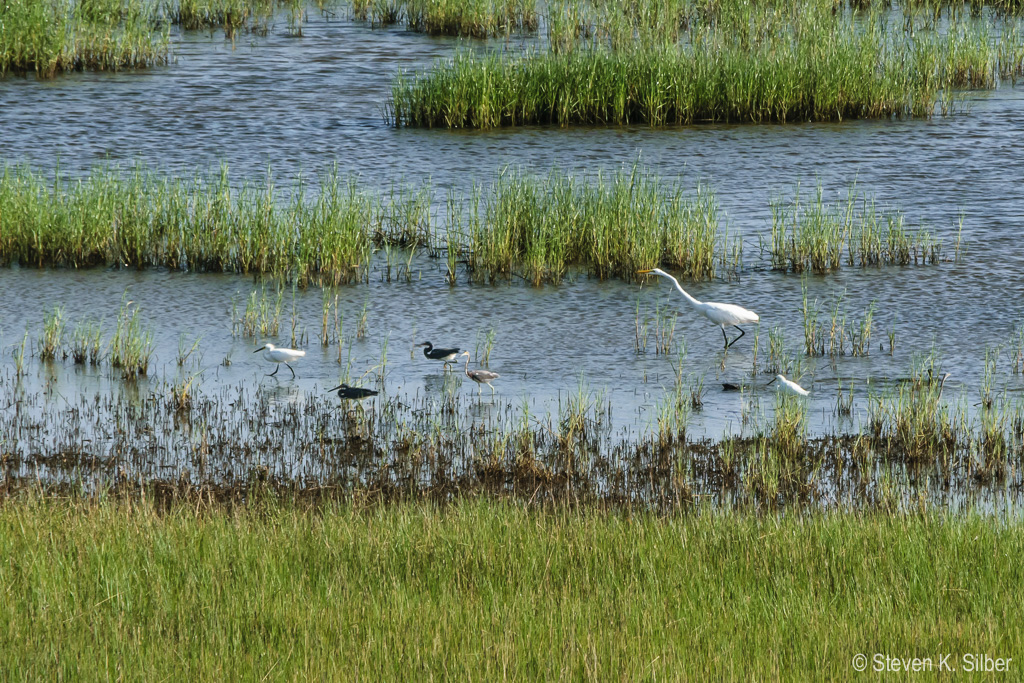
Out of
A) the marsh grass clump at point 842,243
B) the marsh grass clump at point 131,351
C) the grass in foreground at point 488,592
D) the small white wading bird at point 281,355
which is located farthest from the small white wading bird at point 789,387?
the marsh grass clump at point 131,351

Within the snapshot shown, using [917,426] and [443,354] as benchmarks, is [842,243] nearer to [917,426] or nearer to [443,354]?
[443,354]

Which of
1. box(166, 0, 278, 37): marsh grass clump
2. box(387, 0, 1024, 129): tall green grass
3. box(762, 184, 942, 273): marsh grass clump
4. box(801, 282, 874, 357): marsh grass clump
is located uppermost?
box(166, 0, 278, 37): marsh grass clump

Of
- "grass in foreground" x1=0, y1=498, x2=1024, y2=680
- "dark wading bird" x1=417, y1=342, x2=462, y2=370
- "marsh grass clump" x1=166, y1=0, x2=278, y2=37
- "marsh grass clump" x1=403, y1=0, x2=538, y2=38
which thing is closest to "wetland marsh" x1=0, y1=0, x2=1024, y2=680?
"grass in foreground" x1=0, y1=498, x2=1024, y2=680

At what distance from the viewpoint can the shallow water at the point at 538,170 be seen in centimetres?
995

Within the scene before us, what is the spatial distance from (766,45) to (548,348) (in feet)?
38.0

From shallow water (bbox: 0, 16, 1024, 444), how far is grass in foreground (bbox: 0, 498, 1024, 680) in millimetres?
2632

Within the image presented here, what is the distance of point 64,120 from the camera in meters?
19.0

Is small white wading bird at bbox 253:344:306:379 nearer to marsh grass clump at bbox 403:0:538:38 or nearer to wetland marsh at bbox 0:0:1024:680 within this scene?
wetland marsh at bbox 0:0:1024:680

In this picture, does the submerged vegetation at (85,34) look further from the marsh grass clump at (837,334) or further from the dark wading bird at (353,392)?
the marsh grass clump at (837,334)

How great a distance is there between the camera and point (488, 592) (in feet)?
18.2
